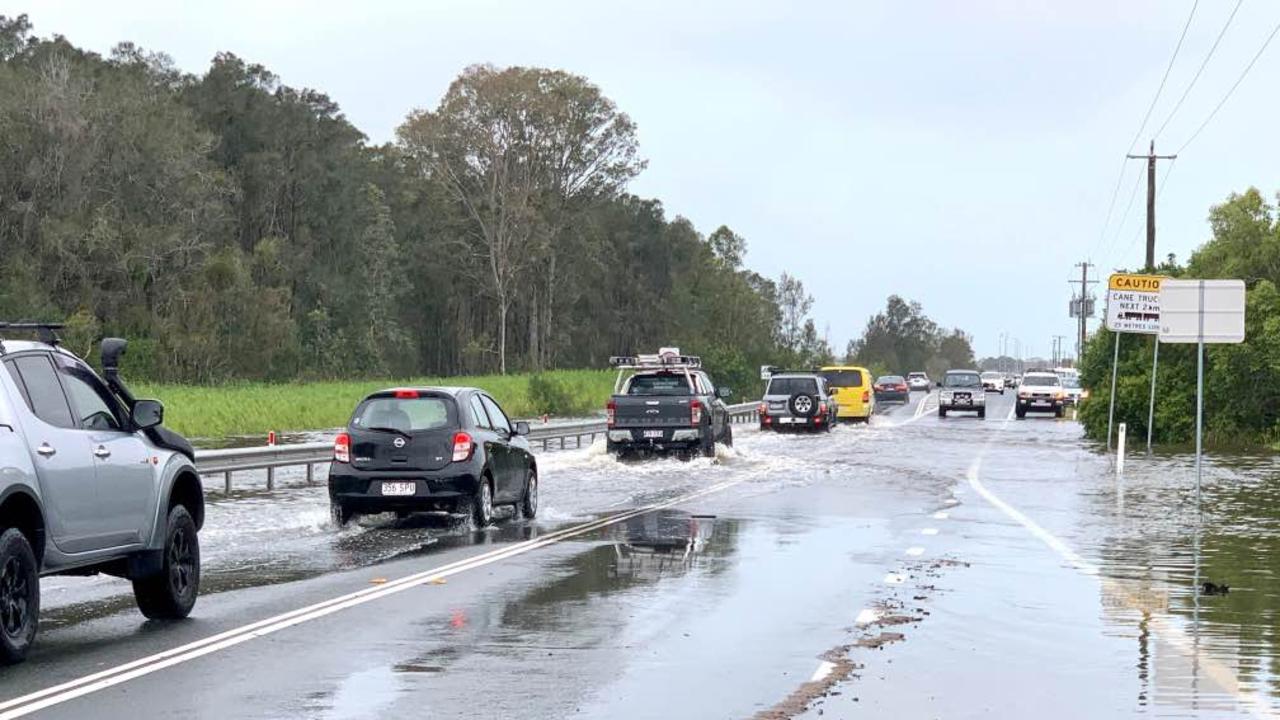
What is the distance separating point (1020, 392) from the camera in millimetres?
66500

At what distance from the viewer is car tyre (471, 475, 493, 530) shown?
1911 cm

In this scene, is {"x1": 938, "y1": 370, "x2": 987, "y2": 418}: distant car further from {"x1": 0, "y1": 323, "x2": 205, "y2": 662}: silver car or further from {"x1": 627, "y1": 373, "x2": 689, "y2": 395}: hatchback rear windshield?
{"x1": 0, "y1": 323, "x2": 205, "y2": 662}: silver car

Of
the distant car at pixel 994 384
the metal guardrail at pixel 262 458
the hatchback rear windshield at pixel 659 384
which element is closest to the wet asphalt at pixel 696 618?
the metal guardrail at pixel 262 458

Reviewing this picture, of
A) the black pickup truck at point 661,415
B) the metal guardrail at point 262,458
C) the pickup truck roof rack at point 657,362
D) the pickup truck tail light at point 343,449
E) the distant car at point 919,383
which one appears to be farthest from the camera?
the distant car at point 919,383

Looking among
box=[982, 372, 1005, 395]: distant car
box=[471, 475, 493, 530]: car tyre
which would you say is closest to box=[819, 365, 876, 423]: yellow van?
box=[471, 475, 493, 530]: car tyre

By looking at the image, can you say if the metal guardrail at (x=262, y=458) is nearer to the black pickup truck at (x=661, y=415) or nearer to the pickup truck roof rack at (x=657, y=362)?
the black pickup truck at (x=661, y=415)

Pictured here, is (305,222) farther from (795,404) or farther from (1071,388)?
(795,404)

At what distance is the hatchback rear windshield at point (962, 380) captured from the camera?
6753 cm

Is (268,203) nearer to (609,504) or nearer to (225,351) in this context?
(225,351)

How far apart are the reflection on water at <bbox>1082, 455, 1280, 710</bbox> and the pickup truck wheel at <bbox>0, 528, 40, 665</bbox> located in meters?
6.19

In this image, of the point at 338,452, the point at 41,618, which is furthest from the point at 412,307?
the point at 41,618

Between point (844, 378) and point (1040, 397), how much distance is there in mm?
11001

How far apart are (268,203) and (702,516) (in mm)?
74253

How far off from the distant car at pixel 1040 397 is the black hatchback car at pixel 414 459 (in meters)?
49.2
